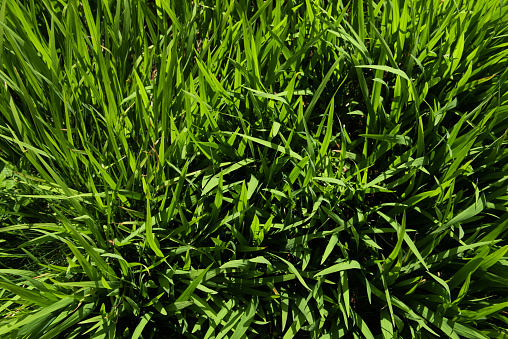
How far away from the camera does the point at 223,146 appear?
1064 mm

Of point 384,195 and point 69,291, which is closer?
point 69,291

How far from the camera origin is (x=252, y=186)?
3.35ft

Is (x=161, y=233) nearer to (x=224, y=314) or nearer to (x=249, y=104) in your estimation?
(x=224, y=314)

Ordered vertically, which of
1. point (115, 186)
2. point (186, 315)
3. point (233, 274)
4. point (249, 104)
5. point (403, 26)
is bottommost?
point (186, 315)

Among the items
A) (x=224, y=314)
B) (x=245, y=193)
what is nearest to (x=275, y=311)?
(x=224, y=314)

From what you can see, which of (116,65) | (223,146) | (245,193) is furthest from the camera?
(116,65)

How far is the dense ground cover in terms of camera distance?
0.98m

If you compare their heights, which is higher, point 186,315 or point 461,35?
point 461,35

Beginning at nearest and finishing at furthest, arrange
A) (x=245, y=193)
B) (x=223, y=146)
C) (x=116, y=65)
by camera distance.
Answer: (x=245, y=193), (x=223, y=146), (x=116, y=65)

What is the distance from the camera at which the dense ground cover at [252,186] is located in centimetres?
98

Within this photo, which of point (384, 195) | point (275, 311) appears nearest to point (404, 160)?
point (384, 195)

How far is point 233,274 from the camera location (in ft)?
3.38

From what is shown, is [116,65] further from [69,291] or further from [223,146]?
[69,291]

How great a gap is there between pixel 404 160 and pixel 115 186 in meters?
0.79
